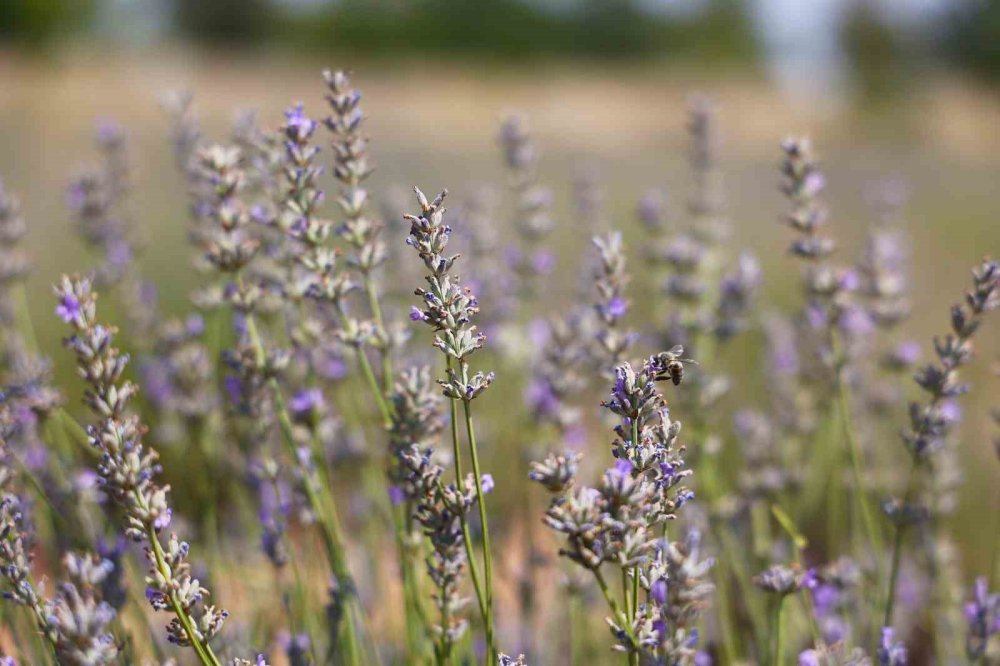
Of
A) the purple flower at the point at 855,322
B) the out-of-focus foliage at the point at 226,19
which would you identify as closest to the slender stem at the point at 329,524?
the purple flower at the point at 855,322

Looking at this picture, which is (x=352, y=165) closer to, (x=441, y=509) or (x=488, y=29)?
(x=441, y=509)

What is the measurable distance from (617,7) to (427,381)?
3662 centimetres

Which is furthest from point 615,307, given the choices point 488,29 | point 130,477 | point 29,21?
point 488,29

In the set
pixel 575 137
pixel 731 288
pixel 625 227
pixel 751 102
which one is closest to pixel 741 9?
pixel 751 102

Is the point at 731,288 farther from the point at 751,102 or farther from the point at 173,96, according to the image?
the point at 751,102

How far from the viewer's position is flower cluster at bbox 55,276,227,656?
1191 mm

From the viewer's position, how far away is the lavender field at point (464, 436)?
1.25 metres

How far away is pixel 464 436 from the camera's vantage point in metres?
3.26

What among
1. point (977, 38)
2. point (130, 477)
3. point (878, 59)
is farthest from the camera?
point (977, 38)

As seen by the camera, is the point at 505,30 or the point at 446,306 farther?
the point at 505,30

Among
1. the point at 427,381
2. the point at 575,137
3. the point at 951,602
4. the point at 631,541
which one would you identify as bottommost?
the point at 631,541

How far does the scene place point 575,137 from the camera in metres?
21.0

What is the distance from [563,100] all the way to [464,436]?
24.5m

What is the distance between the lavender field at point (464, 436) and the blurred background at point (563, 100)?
0.45m
